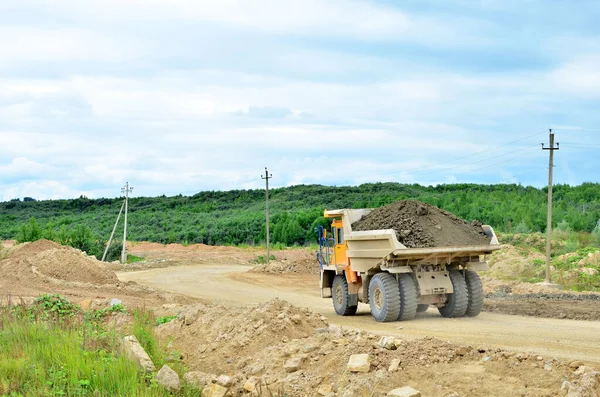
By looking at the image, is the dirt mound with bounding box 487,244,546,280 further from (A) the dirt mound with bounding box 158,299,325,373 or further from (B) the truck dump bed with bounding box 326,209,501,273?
(A) the dirt mound with bounding box 158,299,325,373

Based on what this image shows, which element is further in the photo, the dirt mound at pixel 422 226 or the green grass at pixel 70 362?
the dirt mound at pixel 422 226

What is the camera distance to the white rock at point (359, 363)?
983cm

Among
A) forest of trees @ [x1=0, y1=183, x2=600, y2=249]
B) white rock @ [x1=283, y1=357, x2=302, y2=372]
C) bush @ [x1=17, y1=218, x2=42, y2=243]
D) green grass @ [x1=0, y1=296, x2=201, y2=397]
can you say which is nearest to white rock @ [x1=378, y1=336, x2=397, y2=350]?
white rock @ [x1=283, y1=357, x2=302, y2=372]

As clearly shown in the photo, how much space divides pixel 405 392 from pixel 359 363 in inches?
47.1

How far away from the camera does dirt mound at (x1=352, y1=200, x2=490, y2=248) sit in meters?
16.8

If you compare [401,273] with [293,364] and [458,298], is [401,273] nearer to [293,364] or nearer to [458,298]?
[458,298]

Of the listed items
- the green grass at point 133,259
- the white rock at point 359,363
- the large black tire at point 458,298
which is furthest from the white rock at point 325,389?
the green grass at point 133,259

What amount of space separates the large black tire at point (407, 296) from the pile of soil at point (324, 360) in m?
3.78

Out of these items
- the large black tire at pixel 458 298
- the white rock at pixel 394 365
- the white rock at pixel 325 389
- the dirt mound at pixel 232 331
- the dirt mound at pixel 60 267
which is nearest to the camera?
the white rock at pixel 394 365

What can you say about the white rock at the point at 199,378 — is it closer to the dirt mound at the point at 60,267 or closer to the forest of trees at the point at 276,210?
the dirt mound at the point at 60,267

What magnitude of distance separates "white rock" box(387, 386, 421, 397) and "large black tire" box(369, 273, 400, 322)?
25.7ft

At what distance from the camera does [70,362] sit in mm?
10844

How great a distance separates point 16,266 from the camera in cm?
2922

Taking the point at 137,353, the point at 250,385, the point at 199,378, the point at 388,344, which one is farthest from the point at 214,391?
the point at 388,344
